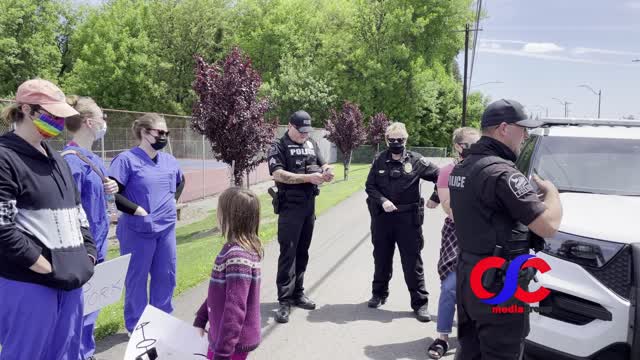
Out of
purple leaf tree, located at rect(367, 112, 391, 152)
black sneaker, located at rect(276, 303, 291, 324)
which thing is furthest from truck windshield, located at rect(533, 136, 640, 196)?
purple leaf tree, located at rect(367, 112, 391, 152)

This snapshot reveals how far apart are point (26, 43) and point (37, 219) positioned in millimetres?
52533

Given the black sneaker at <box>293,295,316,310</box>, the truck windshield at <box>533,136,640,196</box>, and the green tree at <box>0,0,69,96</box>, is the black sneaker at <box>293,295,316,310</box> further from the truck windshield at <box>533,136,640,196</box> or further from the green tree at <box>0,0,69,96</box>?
the green tree at <box>0,0,69,96</box>

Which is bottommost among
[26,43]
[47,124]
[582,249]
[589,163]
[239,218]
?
[582,249]

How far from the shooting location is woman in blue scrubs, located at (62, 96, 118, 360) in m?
3.82

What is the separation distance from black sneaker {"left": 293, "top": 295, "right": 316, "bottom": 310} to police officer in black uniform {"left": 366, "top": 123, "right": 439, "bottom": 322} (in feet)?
2.30

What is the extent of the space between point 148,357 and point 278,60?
158ft

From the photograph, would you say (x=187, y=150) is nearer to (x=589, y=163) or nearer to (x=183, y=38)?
(x=589, y=163)

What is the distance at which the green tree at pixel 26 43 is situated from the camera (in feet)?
148

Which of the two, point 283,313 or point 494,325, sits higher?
point 494,325

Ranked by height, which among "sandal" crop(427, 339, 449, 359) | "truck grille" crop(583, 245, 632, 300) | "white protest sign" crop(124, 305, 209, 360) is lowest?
"sandal" crop(427, 339, 449, 359)

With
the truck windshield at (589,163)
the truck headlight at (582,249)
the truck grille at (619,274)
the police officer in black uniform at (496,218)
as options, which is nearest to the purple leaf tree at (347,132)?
the truck windshield at (589,163)

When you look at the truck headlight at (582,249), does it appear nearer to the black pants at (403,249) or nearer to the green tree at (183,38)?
the black pants at (403,249)

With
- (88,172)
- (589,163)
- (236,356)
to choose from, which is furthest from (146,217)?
(589,163)

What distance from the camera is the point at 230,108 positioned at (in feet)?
37.3
